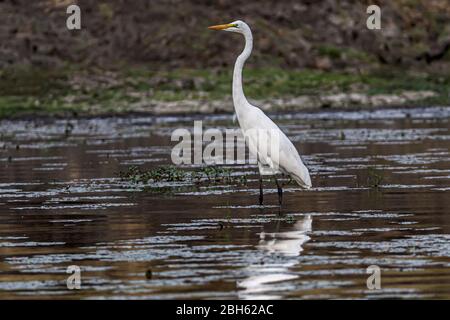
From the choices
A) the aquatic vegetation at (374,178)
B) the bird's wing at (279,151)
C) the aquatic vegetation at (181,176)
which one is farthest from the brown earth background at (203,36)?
the bird's wing at (279,151)

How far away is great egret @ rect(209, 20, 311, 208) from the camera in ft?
63.3

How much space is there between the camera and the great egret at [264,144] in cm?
1930

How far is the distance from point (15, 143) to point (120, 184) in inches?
548

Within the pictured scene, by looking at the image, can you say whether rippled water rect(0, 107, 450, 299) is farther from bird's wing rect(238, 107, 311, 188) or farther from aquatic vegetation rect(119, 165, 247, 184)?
bird's wing rect(238, 107, 311, 188)

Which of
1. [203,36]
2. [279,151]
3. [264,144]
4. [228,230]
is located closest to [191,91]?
[203,36]

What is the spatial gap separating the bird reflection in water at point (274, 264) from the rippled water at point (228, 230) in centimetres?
2

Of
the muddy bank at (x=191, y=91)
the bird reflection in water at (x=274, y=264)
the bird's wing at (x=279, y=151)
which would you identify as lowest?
the muddy bank at (x=191, y=91)

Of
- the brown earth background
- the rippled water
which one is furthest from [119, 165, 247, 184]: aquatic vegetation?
the brown earth background

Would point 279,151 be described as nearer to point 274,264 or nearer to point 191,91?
point 274,264

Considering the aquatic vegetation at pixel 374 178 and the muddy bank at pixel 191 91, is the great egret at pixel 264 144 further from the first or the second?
the muddy bank at pixel 191 91

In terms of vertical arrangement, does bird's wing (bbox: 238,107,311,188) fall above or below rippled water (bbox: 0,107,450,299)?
above

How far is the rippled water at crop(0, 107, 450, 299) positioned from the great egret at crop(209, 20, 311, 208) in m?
0.48
